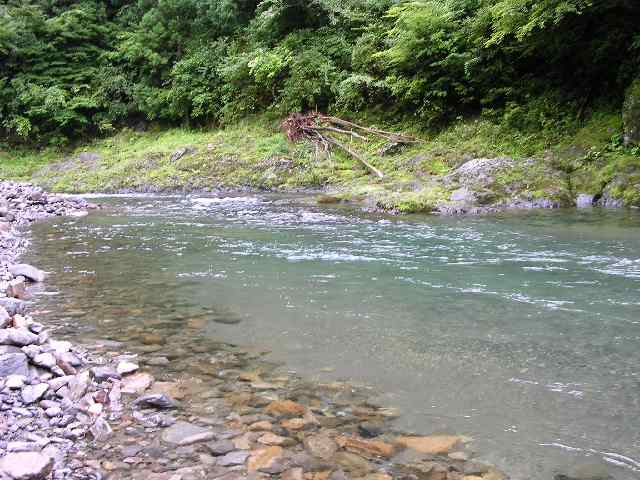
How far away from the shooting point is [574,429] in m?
2.74

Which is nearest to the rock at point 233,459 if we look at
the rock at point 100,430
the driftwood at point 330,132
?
the rock at point 100,430

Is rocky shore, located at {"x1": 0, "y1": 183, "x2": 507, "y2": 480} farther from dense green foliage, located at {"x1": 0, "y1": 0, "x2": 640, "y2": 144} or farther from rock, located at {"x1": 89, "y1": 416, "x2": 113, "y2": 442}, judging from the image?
dense green foliage, located at {"x1": 0, "y1": 0, "x2": 640, "y2": 144}

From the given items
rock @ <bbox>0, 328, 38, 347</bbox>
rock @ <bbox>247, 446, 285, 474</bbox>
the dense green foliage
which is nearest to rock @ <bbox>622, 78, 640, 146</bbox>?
the dense green foliage

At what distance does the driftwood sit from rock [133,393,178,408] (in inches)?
522

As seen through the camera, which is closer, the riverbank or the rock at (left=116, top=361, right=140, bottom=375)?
the rock at (left=116, top=361, right=140, bottom=375)

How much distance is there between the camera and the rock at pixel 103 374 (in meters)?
3.40

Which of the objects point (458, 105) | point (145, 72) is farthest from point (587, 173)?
point (145, 72)

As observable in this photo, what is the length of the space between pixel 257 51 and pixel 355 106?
467 centimetres

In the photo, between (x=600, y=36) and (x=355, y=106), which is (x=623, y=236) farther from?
(x=355, y=106)

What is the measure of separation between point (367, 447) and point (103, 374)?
179cm

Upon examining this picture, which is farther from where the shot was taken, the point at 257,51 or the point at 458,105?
the point at 257,51

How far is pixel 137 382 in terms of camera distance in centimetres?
341

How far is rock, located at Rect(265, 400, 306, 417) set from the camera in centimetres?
303

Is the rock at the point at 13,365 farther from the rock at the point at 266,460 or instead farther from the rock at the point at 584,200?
the rock at the point at 584,200
